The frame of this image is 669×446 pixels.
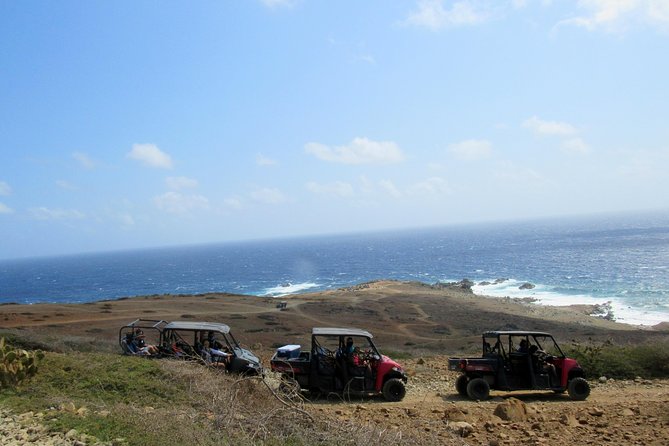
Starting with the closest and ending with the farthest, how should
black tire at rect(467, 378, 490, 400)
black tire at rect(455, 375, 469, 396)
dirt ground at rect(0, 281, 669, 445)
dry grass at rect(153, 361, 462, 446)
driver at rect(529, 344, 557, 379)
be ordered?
1. dry grass at rect(153, 361, 462, 446)
2. dirt ground at rect(0, 281, 669, 445)
3. black tire at rect(467, 378, 490, 400)
4. driver at rect(529, 344, 557, 379)
5. black tire at rect(455, 375, 469, 396)

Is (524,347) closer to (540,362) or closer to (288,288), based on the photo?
(540,362)

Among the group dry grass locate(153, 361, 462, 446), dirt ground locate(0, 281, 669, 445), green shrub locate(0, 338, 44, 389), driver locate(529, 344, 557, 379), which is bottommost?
dirt ground locate(0, 281, 669, 445)

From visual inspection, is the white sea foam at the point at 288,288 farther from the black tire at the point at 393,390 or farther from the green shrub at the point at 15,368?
the green shrub at the point at 15,368

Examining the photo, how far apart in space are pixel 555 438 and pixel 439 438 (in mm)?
2120

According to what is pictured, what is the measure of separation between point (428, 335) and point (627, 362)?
19511mm

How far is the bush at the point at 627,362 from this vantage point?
46.0 ft

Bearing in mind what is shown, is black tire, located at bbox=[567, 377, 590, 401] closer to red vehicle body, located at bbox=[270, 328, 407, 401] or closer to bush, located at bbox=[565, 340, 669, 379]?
bush, located at bbox=[565, 340, 669, 379]

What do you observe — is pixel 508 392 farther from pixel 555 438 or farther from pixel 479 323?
pixel 479 323

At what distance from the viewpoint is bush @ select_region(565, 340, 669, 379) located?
14.0 metres

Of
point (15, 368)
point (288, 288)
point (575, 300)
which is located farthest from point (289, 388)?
point (288, 288)

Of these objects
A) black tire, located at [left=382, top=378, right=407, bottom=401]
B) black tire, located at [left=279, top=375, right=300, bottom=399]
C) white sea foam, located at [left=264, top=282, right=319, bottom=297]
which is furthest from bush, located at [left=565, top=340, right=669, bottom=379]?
white sea foam, located at [left=264, top=282, right=319, bottom=297]

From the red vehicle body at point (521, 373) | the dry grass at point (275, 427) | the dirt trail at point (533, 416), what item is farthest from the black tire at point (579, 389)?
the dry grass at point (275, 427)

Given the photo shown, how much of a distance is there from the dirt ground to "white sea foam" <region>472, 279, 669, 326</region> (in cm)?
369

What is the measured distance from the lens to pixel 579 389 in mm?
11555
